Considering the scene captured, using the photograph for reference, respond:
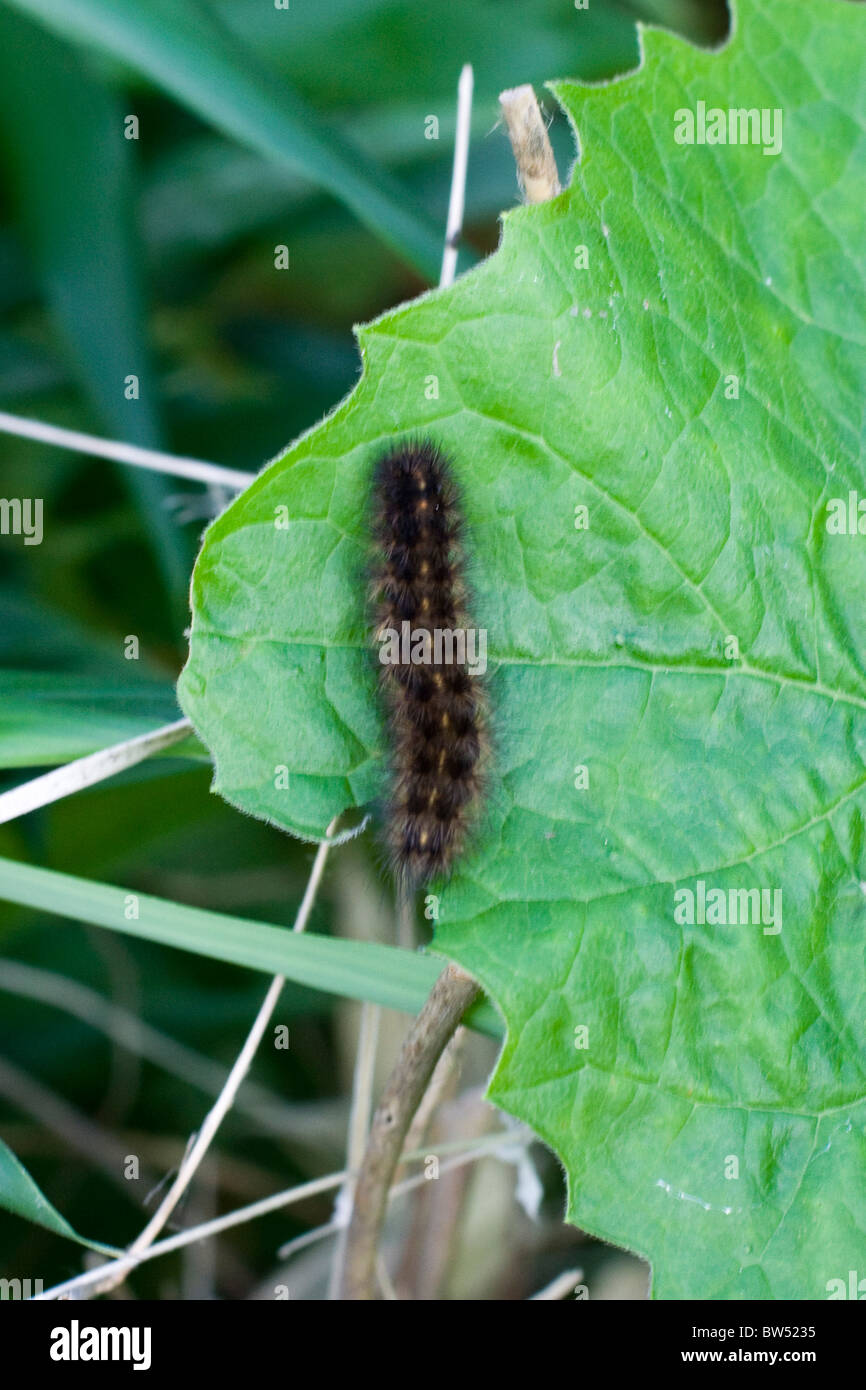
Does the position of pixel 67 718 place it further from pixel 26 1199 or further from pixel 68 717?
pixel 26 1199

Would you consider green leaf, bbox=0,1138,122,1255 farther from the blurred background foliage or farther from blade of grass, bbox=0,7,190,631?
blade of grass, bbox=0,7,190,631

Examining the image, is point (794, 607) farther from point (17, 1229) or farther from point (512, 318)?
point (17, 1229)

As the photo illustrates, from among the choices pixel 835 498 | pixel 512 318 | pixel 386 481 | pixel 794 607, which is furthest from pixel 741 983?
pixel 512 318

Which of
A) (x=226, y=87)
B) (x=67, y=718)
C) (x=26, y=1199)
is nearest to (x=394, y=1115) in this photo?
(x=26, y=1199)

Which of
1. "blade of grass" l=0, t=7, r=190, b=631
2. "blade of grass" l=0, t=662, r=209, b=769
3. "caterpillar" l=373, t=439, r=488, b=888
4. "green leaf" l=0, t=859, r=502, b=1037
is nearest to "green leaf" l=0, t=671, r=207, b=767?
"blade of grass" l=0, t=662, r=209, b=769

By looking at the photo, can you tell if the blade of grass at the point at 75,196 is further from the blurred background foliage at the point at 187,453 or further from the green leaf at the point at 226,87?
the green leaf at the point at 226,87

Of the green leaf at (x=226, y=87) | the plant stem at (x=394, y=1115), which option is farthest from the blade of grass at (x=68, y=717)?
the green leaf at (x=226, y=87)

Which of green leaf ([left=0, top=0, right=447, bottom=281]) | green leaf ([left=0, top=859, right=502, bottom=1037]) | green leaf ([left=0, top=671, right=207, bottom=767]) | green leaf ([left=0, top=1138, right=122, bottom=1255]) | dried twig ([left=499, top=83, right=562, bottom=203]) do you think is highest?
green leaf ([left=0, top=0, right=447, bottom=281])
